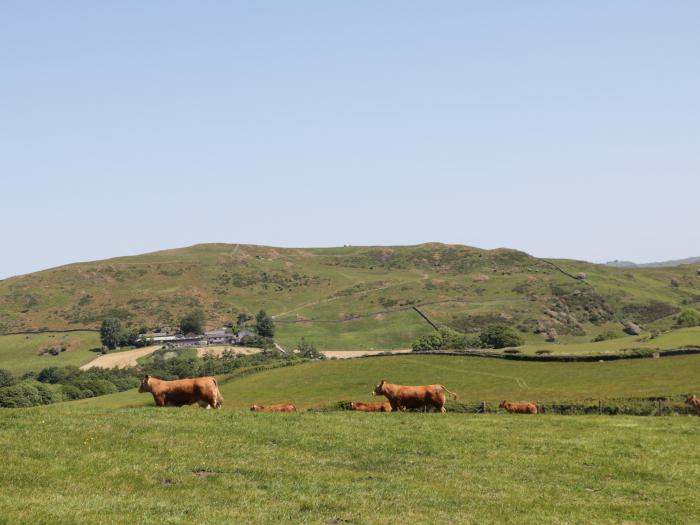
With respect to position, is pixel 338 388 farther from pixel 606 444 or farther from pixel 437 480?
pixel 437 480

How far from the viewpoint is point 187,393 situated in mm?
39469

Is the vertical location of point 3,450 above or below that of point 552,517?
above

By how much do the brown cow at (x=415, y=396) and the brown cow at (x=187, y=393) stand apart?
9.44 metres

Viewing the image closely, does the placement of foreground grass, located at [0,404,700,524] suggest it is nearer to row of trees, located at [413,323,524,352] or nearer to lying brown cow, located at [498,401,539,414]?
lying brown cow, located at [498,401,539,414]

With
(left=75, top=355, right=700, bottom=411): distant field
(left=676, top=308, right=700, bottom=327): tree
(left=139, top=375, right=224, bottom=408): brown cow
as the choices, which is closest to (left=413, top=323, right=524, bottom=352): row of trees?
(left=75, top=355, right=700, bottom=411): distant field

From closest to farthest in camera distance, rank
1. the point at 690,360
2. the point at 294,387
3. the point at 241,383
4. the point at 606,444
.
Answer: the point at 606,444, the point at 690,360, the point at 294,387, the point at 241,383

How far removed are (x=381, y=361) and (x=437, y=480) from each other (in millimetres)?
73372

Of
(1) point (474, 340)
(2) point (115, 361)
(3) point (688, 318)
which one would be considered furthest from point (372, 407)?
(3) point (688, 318)

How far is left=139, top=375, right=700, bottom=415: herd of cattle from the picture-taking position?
39375 millimetres

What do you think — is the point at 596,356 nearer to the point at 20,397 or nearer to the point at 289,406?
the point at 289,406

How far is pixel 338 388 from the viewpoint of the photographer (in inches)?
3246

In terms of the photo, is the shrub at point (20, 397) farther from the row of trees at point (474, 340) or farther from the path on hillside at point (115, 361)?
the row of trees at point (474, 340)

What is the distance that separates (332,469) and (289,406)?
61.4ft

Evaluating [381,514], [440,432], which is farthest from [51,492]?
[440,432]
